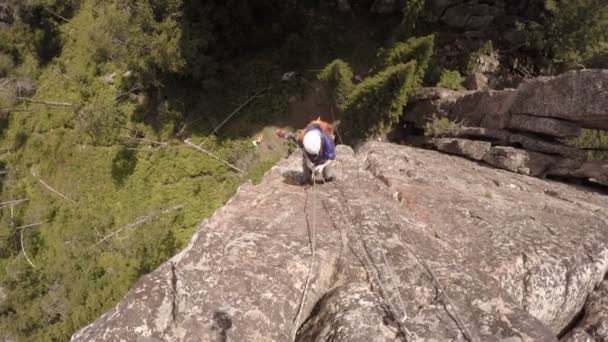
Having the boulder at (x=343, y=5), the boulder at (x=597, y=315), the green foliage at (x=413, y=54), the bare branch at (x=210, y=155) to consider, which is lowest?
the bare branch at (x=210, y=155)

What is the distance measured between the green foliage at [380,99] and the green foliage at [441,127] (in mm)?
1408

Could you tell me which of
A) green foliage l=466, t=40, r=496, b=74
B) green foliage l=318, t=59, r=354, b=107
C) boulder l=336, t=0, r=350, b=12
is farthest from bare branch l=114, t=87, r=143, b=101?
green foliage l=466, t=40, r=496, b=74

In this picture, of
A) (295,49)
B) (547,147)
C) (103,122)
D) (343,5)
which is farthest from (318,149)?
(343,5)

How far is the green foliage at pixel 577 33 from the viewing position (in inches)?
499

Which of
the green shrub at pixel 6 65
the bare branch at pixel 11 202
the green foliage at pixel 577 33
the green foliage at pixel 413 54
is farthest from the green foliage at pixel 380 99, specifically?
the green shrub at pixel 6 65

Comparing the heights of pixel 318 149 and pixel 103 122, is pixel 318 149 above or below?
above

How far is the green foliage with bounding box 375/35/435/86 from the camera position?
1237cm

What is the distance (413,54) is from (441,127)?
10.1ft

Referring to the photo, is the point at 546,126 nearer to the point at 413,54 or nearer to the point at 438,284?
the point at 413,54

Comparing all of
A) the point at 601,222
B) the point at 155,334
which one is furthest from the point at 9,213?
the point at 601,222

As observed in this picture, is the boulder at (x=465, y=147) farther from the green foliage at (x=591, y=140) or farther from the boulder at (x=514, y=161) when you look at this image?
the green foliage at (x=591, y=140)

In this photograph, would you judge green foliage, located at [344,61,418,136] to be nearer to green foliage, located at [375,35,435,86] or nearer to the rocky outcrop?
green foliage, located at [375,35,435,86]

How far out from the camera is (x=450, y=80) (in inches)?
590

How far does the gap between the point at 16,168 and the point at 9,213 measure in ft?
10.1
